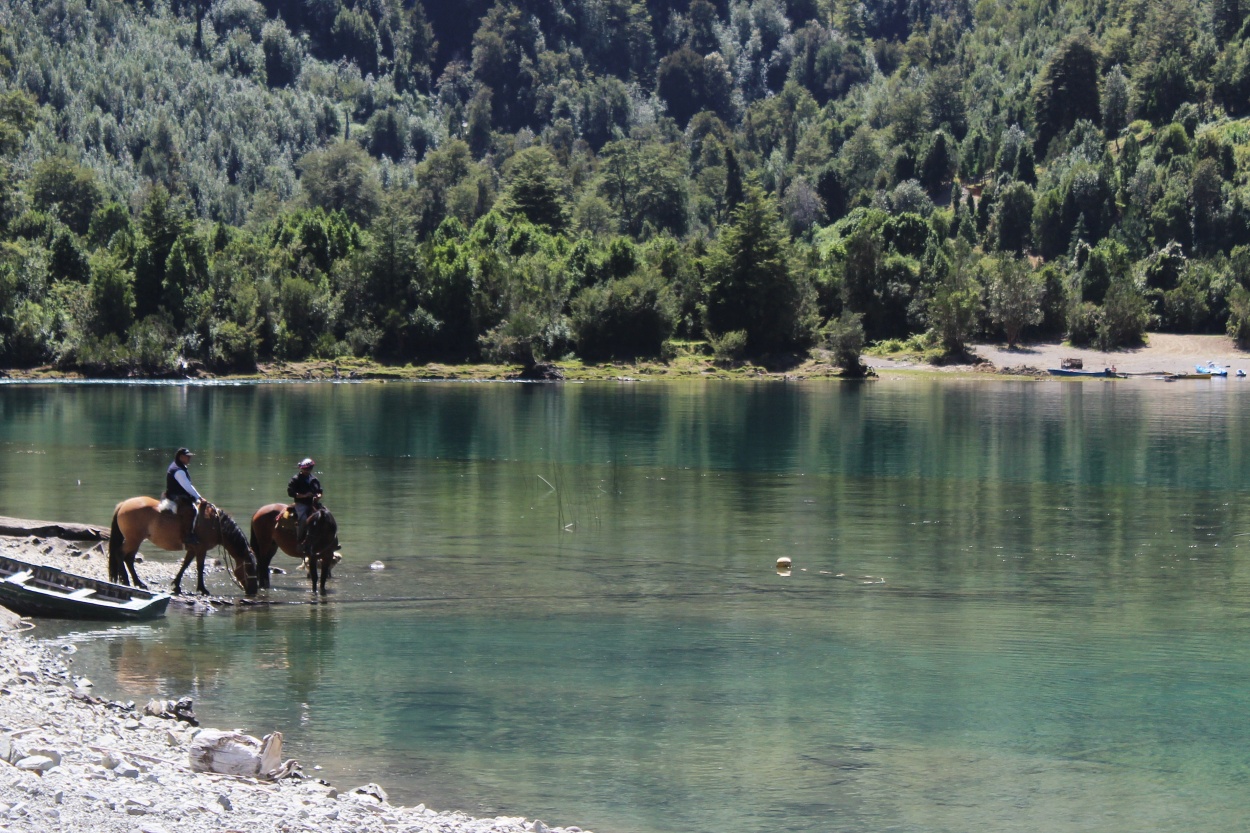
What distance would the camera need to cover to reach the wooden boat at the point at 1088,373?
517ft

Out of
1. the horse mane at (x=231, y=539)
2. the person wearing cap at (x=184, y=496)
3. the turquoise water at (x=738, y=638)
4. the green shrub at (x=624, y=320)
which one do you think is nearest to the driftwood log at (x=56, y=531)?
the turquoise water at (x=738, y=638)

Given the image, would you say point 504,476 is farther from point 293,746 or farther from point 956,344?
point 956,344

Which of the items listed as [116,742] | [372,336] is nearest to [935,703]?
[116,742]

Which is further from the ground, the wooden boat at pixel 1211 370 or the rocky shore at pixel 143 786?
the wooden boat at pixel 1211 370

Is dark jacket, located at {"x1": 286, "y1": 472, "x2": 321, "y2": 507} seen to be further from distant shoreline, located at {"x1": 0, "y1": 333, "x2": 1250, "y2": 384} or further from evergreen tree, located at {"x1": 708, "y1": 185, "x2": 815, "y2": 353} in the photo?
evergreen tree, located at {"x1": 708, "y1": 185, "x2": 815, "y2": 353}

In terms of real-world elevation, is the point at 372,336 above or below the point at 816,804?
above

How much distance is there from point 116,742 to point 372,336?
13775cm

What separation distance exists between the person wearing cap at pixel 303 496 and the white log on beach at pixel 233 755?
13.4 m

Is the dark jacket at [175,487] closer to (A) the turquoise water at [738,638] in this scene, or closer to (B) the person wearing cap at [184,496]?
(B) the person wearing cap at [184,496]

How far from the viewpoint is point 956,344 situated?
16325 centimetres

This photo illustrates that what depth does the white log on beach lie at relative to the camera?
20797mm

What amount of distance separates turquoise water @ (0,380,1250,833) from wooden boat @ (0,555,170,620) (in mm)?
754

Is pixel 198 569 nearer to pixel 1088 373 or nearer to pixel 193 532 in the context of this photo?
pixel 193 532

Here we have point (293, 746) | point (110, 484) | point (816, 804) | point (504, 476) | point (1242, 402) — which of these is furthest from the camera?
point (1242, 402)
